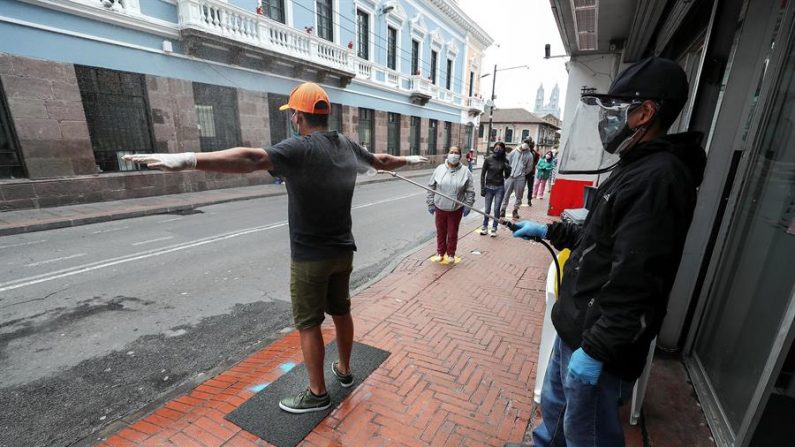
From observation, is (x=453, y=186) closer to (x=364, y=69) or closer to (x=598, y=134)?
(x=598, y=134)

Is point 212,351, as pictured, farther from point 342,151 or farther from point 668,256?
point 668,256

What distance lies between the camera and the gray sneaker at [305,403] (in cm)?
249

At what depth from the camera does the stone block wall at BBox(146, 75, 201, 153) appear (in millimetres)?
11039

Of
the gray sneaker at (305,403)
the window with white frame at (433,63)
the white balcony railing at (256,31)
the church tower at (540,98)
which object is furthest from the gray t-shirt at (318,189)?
the church tower at (540,98)

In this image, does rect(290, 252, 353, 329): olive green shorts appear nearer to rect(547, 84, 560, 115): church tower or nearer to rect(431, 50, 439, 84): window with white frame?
rect(431, 50, 439, 84): window with white frame

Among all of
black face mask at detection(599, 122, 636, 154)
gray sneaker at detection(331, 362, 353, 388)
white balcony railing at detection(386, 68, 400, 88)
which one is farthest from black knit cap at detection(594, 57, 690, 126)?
white balcony railing at detection(386, 68, 400, 88)

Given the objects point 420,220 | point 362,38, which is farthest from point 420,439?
point 362,38

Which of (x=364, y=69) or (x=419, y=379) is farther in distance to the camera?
(x=364, y=69)

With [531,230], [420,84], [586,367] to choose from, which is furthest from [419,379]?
[420,84]

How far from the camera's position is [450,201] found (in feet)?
18.1

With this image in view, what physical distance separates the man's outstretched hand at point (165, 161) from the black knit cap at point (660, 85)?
1995 mm

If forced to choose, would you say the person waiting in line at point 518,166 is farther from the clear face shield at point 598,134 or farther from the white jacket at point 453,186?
the clear face shield at point 598,134

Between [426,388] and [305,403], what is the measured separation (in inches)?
36.0

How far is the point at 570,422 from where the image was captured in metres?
1.66
